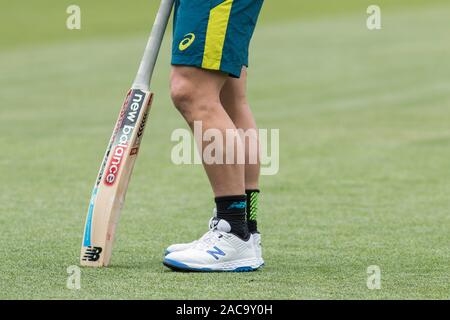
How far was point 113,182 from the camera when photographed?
4.78 m

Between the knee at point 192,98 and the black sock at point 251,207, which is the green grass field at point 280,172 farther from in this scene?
the knee at point 192,98

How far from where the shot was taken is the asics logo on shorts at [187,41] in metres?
4.51

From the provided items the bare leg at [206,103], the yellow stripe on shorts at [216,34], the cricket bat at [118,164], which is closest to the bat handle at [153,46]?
the cricket bat at [118,164]

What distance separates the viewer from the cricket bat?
15.5 ft

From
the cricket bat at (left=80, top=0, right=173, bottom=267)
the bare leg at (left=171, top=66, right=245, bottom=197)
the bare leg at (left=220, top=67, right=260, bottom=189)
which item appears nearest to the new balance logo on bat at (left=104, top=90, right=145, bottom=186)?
the cricket bat at (left=80, top=0, right=173, bottom=267)

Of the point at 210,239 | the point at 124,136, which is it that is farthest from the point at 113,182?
the point at 210,239

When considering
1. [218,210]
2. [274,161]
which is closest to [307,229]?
[218,210]

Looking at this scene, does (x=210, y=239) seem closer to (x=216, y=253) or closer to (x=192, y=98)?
(x=216, y=253)

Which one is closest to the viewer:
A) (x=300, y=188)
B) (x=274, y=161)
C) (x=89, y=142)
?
(x=300, y=188)

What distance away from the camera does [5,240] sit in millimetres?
5344

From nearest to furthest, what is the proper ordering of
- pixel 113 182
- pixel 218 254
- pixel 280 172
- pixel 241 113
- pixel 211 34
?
pixel 211 34
pixel 218 254
pixel 113 182
pixel 241 113
pixel 280 172

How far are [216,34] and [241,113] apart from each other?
0.55 meters

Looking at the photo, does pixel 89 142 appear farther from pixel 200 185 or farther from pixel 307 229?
pixel 307 229
